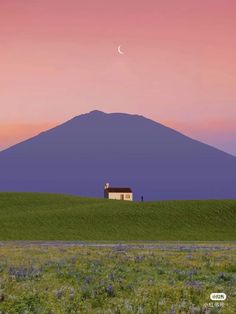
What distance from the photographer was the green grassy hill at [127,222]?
76375mm

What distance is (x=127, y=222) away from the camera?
88188 millimetres

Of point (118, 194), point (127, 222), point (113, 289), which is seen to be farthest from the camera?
point (118, 194)

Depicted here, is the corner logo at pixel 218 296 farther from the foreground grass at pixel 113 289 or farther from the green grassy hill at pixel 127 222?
the green grassy hill at pixel 127 222

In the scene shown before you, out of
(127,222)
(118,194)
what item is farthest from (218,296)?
(118,194)

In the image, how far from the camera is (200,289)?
14.0 meters

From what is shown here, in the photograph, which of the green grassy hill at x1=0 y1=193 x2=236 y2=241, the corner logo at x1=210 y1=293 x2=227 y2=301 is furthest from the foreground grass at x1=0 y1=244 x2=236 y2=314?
the green grassy hill at x1=0 y1=193 x2=236 y2=241

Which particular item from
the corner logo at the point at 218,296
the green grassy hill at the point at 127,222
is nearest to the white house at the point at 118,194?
the green grassy hill at the point at 127,222

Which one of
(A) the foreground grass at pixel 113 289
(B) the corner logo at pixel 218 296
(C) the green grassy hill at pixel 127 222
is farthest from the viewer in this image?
(C) the green grassy hill at pixel 127 222

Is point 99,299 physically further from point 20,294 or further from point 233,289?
point 233,289

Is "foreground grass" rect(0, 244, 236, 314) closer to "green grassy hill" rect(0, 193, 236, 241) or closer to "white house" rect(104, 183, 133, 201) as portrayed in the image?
"green grassy hill" rect(0, 193, 236, 241)

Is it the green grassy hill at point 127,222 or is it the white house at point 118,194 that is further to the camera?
the white house at point 118,194

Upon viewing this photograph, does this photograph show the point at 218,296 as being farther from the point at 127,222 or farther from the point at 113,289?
the point at 127,222

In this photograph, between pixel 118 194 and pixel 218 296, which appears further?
pixel 118 194

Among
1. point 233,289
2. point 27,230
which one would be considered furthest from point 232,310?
point 27,230
